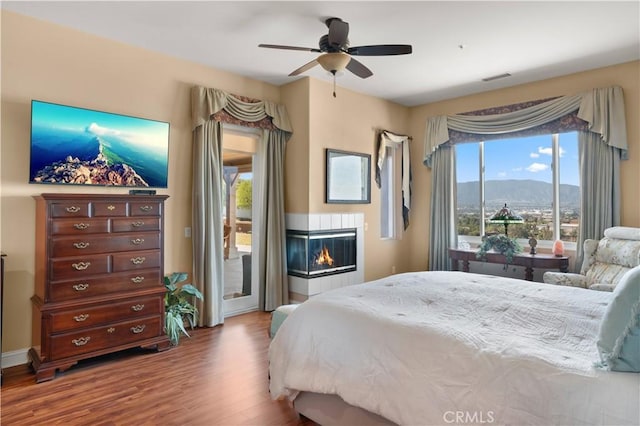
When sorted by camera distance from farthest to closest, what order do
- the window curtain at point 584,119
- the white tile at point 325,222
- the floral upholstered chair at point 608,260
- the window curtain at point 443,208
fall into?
the window curtain at point 443,208
the white tile at point 325,222
the window curtain at point 584,119
the floral upholstered chair at point 608,260

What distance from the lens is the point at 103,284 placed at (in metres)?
3.25

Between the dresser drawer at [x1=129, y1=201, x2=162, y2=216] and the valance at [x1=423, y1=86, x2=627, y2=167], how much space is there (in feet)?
13.8

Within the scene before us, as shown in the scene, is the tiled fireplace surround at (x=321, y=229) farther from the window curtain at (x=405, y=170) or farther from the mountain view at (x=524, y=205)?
the mountain view at (x=524, y=205)

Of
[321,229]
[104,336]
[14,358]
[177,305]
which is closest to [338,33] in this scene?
[321,229]

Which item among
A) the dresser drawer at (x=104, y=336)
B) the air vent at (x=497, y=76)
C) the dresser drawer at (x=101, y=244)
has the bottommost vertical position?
the dresser drawer at (x=104, y=336)

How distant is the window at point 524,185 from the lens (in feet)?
16.3

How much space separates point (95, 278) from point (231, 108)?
2.39 metres

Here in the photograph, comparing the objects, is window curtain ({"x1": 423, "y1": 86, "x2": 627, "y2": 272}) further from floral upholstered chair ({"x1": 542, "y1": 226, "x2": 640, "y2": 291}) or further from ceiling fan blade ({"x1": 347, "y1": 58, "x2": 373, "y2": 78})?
ceiling fan blade ({"x1": 347, "y1": 58, "x2": 373, "y2": 78})

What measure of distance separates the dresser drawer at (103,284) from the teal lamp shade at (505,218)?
4356mm

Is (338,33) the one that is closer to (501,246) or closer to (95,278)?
(95,278)

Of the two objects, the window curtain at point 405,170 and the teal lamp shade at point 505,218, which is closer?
the teal lamp shade at point 505,218

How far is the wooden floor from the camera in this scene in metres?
2.40

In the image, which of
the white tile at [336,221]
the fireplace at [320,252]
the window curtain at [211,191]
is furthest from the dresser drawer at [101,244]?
the white tile at [336,221]

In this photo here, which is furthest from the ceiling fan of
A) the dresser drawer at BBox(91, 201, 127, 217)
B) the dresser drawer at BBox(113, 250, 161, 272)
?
the dresser drawer at BBox(113, 250, 161, 272)
